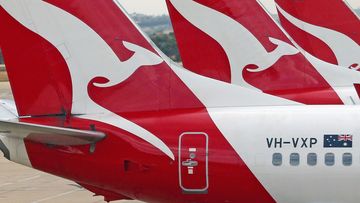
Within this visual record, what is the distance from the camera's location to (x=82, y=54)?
20297mm

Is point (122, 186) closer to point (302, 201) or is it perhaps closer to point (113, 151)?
point (113, 151)

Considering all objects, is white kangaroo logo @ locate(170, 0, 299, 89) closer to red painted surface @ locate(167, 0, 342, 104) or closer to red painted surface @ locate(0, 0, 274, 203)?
red painted surface @ locate(167, 0, 342, 104)

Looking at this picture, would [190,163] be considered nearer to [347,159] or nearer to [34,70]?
[347,159]

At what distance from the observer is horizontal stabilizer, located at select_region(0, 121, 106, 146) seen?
60.8ft

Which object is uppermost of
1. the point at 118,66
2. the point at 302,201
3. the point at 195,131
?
the point at 118,66

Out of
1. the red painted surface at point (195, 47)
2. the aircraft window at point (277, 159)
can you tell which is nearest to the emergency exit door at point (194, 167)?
the aircraft window at point (277, 159)

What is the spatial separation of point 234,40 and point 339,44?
703 centimetres

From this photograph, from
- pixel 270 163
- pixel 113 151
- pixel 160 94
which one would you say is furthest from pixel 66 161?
pixel 270 163

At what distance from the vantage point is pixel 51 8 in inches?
795

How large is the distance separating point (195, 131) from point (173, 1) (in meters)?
6.00

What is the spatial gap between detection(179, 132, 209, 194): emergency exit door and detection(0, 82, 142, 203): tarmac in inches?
276

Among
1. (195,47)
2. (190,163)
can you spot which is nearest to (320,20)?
Answer: (195,47)

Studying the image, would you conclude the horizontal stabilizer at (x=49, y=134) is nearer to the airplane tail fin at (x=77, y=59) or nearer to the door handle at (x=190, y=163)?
the airplane tail fin at (x=77, y=59)

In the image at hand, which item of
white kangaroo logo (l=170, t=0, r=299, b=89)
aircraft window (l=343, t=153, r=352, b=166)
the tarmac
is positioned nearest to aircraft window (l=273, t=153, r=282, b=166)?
aircraft window (l=343, t=153, r=352, b=166)
